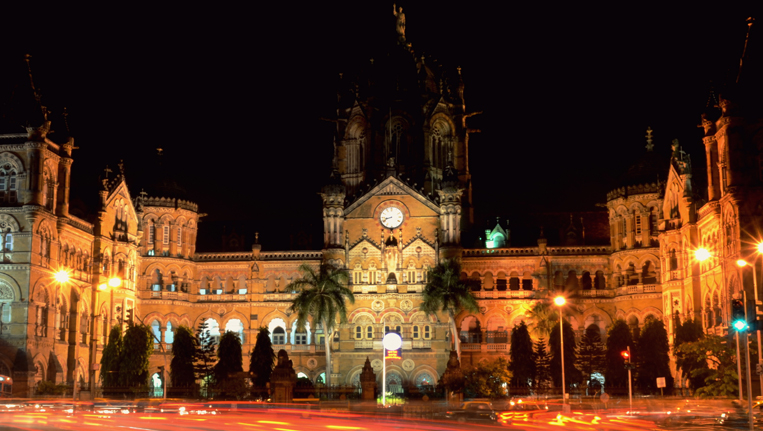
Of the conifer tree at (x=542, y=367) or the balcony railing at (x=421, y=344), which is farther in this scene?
the balcony railing at (x=421, y=344)

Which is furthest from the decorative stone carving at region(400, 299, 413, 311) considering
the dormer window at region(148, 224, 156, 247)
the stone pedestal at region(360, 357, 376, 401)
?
the dormer window at region(148, 224, 156, 247)

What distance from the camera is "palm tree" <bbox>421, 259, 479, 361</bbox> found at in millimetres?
89875

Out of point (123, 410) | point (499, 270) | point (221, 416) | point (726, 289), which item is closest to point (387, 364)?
point (499, 270)

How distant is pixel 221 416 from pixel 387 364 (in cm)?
4927

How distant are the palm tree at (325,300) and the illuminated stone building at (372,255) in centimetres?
401

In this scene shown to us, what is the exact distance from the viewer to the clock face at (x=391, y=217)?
320 ft

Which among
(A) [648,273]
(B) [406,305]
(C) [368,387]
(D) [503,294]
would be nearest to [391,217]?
(B) [406,305]

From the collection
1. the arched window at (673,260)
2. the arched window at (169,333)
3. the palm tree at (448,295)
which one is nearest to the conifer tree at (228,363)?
the arched window at (169,333)

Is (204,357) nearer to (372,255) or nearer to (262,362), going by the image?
(262,362)

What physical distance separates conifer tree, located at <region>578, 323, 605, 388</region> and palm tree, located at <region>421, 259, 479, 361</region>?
33.7ft

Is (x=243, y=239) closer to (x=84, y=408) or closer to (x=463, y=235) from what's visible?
(x=463, y=235)

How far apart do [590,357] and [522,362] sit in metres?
5.82

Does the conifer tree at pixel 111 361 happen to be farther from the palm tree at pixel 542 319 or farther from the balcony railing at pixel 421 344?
the palm tree at pixel 542 319

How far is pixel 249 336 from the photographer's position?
328 feet
